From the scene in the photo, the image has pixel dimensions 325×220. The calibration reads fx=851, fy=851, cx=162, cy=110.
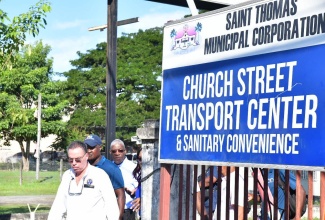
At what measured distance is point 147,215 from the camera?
9.23m

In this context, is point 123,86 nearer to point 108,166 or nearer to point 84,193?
point 108,166

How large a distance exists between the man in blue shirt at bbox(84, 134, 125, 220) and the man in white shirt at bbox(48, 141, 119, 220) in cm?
141

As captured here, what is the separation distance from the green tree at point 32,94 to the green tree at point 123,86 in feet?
7.11

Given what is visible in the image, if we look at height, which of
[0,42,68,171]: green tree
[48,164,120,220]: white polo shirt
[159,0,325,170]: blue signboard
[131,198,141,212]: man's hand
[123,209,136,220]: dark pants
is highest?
[0,42,68,171]: green tree

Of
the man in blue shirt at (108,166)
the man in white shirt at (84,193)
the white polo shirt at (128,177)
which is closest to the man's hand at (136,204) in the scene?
the white polo shirt at (128,177)

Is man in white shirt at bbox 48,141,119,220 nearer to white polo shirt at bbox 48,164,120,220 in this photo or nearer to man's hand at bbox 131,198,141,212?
white polo shirt at bbox 48,164,120,220

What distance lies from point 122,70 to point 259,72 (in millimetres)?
73604

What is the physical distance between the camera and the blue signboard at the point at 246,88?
18.8ft

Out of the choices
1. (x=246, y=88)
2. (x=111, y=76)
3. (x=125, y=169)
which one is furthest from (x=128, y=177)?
(x=246, y=88)

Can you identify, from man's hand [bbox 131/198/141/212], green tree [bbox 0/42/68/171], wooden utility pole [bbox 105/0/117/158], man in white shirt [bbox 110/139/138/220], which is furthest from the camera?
green tree [bbox 0/42/68/171]

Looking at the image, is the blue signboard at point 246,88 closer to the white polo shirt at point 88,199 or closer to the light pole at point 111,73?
the white polo shirt at point 88,199

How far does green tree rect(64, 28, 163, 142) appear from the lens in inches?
3051

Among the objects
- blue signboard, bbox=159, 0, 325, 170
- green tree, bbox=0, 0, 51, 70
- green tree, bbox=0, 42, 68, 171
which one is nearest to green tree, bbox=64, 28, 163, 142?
green tree, bbox=0, 42, 68, 171

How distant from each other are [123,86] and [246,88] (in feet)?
241
